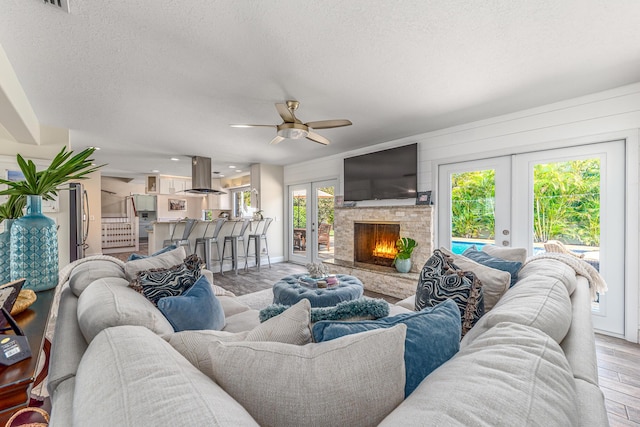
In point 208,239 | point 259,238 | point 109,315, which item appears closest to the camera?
point 109,315

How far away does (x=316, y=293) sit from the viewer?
104 inches

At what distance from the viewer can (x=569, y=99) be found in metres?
3.08

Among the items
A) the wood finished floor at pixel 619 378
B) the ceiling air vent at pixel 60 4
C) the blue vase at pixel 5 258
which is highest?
the ceiling air vent at pixel 60 4

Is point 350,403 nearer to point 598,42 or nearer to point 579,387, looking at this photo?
point 579,387

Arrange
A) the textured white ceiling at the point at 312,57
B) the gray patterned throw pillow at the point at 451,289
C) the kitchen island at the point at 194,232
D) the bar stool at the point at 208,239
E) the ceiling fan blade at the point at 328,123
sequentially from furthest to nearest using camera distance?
the bar stool at the point at 208,239, the kitchen island at the point at 194,232, the ceiling fan blade at the point at 328,123, the textured white ceiling at the point at 312,57, the gray patterned throw pillow at the point at 451,289

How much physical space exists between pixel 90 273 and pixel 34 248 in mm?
325

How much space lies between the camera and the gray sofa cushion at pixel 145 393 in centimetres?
52

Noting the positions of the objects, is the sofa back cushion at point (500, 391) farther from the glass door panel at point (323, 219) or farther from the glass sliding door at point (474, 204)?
the glass door panel at point (323, 219)

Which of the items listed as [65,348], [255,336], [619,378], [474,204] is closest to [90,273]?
[65,348]

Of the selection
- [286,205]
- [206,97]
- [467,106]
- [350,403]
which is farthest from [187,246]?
[350,403]

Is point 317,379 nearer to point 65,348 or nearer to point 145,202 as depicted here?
point 65,348

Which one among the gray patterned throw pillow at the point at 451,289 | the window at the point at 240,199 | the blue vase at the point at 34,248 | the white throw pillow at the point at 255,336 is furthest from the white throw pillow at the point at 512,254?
the window at the point at 240,199

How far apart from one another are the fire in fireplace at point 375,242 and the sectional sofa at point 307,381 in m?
3.91

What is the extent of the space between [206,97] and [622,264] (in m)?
4.57
